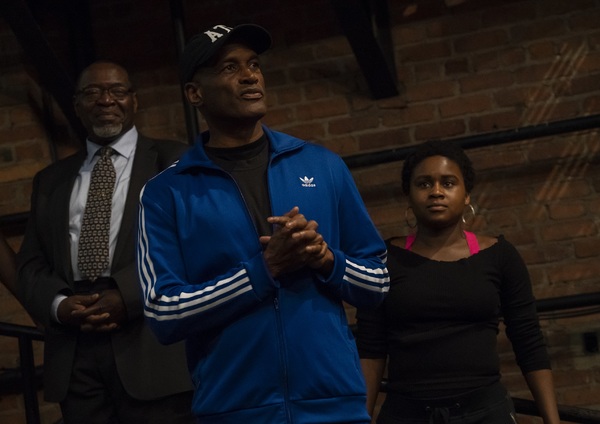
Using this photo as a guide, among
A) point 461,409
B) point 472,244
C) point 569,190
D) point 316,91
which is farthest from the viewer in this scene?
point 316,91

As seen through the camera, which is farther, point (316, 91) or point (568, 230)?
point (316, 91)

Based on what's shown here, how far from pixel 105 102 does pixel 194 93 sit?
1007 mm

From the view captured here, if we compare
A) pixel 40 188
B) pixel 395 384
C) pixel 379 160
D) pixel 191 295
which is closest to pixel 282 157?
pixel 191 295

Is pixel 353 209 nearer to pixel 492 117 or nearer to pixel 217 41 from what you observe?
pixel 217 41

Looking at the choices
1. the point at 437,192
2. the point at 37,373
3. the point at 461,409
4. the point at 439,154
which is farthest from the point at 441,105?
the point at 37,373

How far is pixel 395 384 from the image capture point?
3010 mm

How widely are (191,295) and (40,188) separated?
1.36 m

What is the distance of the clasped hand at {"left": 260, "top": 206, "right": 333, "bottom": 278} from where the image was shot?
2096 millimetres

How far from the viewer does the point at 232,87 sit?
7.70ft

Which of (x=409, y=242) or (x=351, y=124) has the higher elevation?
(x=351, y=124)

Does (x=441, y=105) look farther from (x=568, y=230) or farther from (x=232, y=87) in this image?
(x=232, y=87)

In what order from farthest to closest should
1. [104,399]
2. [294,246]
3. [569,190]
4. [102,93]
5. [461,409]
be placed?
1. [569,190]
2. [102,93]
3. [104,399]
4. [461,409]
5. [294,246]

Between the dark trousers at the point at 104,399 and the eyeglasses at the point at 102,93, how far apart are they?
2.56ft

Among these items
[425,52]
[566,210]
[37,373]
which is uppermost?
[425,52]
